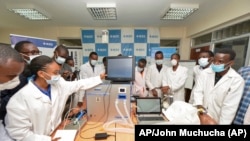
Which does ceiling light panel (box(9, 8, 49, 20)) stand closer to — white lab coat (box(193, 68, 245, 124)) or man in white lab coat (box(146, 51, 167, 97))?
man in white lab coat (box(146, 51, 167, 97))

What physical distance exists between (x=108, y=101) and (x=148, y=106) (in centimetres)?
44

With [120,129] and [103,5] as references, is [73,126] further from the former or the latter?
[103,5]

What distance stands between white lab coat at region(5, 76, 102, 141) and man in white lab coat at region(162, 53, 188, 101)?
1864mm

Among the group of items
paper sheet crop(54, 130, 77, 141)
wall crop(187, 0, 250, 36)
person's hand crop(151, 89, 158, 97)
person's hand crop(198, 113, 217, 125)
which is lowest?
person's hand crop(151, 89, 158, 97)

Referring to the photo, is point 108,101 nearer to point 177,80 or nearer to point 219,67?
point 219,67

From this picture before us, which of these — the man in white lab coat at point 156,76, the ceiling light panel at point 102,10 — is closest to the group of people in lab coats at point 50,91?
the ceiling light panel at point 102,10

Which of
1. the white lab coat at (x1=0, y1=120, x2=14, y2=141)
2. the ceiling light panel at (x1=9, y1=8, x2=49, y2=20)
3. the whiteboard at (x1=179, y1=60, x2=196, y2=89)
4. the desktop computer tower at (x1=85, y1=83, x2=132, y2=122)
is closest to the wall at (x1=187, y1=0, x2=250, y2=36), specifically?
the whiteboard at (x1=179, y1=60, x2=196, y2=89)

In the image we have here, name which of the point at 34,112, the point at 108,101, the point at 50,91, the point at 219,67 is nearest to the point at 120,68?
the point at 108,101

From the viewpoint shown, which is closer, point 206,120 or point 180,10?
point 206,120

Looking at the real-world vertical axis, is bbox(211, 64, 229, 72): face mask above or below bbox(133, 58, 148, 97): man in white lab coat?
above

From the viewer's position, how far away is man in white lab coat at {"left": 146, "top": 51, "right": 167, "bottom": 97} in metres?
2.95

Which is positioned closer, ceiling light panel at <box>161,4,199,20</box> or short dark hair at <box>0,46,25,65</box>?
short dark hair at <box>0,46,25,65</box>

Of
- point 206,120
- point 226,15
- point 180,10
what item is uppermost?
point 180,10

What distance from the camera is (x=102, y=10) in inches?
113
